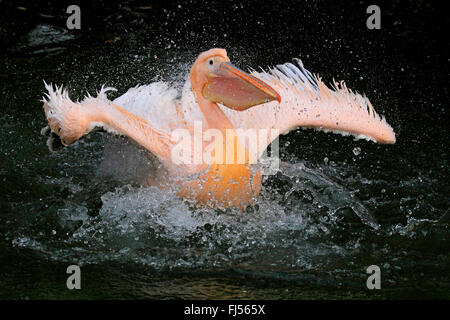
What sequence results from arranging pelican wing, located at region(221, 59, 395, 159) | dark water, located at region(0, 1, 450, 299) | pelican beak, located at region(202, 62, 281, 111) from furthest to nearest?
pelican wing, located at region(221, 59, 395, 159) < pelican beak, located at region(202, 62, 281, 111) < dark water, located at region(0, 1, 450, 299)

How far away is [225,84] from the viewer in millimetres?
3418

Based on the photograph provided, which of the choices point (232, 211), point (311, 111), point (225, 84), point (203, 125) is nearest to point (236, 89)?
point (225, 84)

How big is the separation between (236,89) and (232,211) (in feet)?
2.19

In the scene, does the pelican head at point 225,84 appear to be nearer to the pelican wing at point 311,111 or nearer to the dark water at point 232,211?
the pelican wing at point 311,111

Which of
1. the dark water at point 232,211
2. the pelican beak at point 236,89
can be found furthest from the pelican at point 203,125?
the dark water at point 232,211

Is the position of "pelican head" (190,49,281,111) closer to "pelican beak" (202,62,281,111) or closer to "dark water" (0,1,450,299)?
"pelican beak" (202,62,281,111)

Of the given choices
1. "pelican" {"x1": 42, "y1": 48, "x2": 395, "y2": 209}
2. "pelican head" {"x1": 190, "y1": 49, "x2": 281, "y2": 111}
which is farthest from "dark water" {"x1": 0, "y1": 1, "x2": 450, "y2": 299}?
"pelican head" {"x1": 190, "y1": 49, "x2": 281, "y2": 111}

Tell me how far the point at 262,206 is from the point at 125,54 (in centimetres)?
257

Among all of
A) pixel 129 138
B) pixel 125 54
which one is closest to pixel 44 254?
pixel 129 138

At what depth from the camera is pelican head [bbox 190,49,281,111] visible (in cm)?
332

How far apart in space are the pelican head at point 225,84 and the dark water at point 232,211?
58 centimetres

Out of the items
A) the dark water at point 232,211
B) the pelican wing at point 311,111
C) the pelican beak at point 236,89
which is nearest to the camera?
the dark water at point 232,211

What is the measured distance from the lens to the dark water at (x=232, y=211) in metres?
3.08

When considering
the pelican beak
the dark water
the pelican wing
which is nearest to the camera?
the dark water
